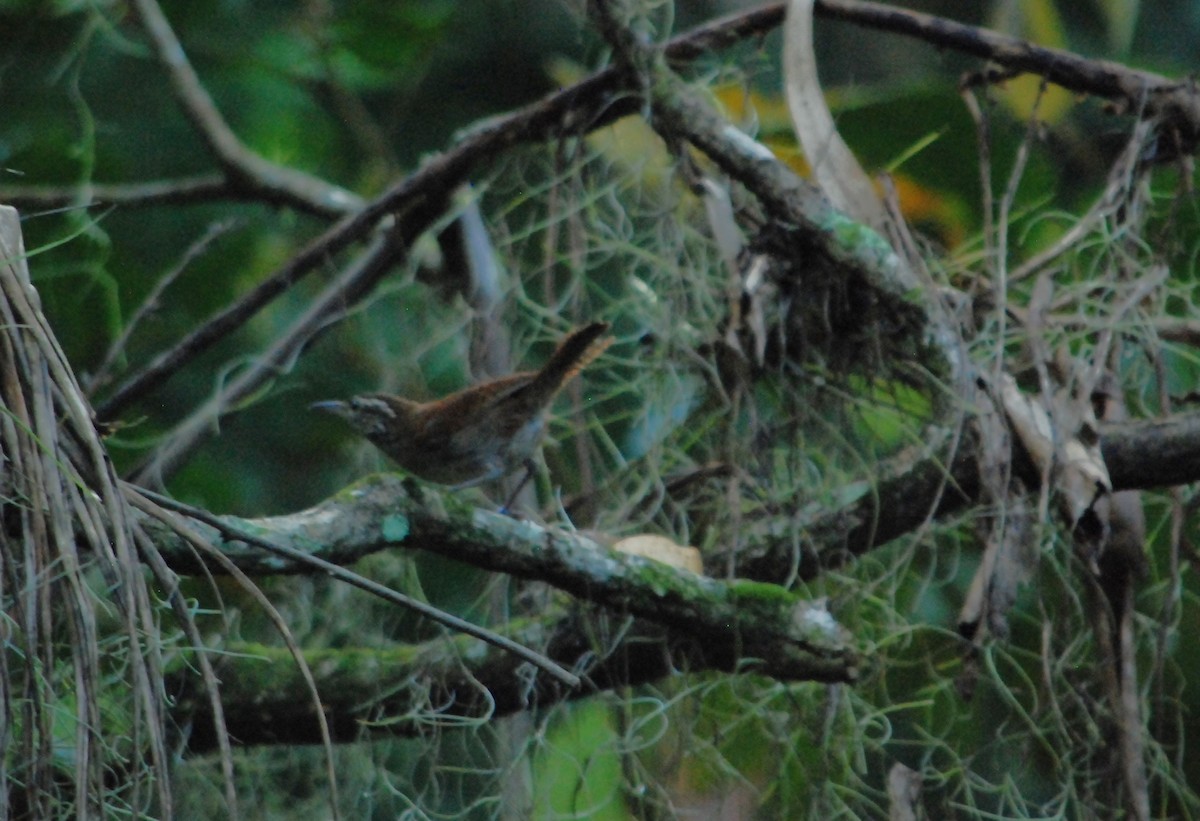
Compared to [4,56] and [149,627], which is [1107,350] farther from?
[4,56]

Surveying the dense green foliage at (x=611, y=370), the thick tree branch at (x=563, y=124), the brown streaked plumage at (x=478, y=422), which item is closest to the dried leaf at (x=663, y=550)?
the dense green foliage at (x=611, y=370)

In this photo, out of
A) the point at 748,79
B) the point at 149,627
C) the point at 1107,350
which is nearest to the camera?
the point at 149,627

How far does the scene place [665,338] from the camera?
2.70m

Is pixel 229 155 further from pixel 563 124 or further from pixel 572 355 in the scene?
pixel 572 355

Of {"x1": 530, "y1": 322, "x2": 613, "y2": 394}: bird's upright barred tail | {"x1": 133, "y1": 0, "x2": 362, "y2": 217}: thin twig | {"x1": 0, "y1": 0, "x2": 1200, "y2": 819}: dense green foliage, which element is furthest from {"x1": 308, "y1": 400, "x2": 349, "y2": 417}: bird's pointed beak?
{"x1": 133, "y1": 0, "x2": 362, "y2": 217}: thin twig

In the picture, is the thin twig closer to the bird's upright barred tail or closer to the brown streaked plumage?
the brown streaked plumage

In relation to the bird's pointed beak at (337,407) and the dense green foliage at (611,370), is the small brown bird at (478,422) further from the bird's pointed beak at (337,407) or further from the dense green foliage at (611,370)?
the dense green foliage at (611,370)

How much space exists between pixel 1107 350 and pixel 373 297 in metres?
1.67

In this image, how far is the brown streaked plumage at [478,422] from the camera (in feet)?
8.47

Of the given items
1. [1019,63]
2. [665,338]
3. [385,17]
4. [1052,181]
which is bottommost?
[1052,181]

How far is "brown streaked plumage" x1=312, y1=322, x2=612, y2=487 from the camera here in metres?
2.58

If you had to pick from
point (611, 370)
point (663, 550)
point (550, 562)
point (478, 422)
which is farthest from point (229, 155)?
point (550, 562)

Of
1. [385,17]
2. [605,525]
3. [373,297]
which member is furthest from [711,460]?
[385,17]

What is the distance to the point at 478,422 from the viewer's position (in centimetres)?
259
